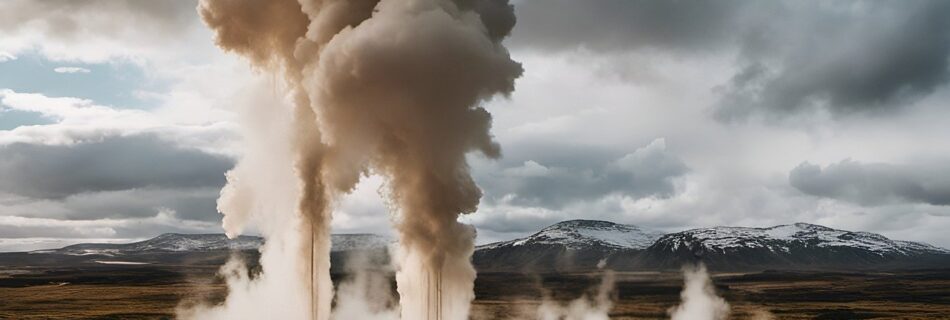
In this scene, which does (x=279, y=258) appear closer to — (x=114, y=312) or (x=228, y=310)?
(x=228, y=310)

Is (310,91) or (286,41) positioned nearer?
(310,91)

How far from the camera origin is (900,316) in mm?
194000

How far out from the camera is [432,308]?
5594cm

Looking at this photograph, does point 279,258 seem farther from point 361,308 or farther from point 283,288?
point 361,308

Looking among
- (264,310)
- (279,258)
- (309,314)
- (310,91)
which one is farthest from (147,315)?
(310,91)

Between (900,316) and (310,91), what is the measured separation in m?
185

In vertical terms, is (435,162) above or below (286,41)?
below

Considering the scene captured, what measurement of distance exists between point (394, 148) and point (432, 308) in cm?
1187

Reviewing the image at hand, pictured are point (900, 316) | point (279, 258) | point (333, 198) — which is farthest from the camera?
point (900, 316)

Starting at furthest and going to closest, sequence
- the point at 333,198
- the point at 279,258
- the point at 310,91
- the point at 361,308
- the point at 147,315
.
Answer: the point at 147,315, the point at 361,308, the point at 279,258, the point at 333,198, the point at 310,91

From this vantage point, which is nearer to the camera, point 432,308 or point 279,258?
point 432,308

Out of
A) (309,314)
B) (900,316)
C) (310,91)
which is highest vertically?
(310,91)

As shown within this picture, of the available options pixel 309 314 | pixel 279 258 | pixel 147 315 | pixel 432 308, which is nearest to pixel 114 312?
pixel 147 315

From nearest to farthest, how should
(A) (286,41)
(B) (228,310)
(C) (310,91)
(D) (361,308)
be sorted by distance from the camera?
1. (C) (310,91)
2. (A) (286,41)
3. (B) (228,310)
4. (D) (361,308)
